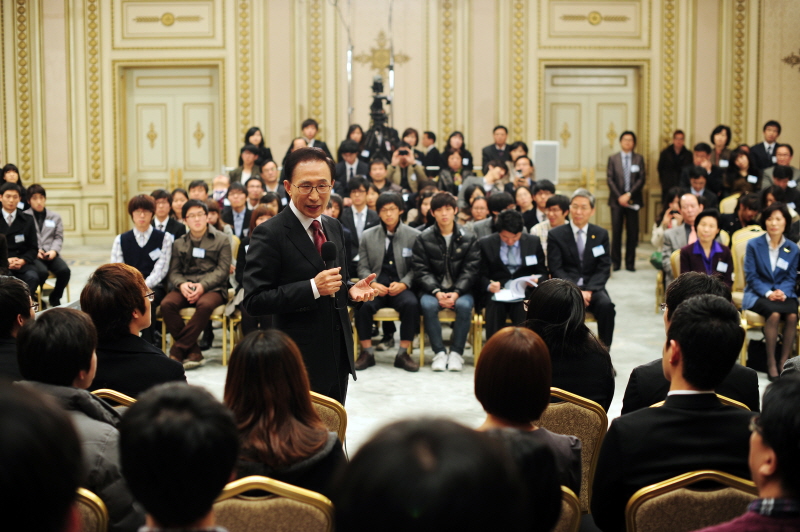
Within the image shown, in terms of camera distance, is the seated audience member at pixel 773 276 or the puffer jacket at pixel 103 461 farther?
the seated audience member at pixel 773 276

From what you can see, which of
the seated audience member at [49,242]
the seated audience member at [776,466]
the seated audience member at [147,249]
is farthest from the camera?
the seated audience member at [49,242]

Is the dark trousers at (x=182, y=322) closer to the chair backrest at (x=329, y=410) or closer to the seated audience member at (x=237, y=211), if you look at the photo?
the seated audience member at (x=237, y=211)

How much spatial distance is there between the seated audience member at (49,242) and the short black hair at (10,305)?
418 centimetres

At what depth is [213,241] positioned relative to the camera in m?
5.80

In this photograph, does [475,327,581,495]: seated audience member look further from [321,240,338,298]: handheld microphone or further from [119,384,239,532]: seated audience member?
[321,240,338,298]: handheld microphone

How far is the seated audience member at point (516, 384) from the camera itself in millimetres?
1891

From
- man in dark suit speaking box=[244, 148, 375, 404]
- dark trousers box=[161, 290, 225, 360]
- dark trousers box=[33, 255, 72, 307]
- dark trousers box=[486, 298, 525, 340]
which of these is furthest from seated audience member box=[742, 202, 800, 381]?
dark trousers box=[33, 255, 72, 307]

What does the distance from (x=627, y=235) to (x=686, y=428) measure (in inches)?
296

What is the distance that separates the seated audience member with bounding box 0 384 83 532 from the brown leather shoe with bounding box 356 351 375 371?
4463 millimetres

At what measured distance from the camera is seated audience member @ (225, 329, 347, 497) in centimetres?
186

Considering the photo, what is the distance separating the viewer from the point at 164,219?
6223mm

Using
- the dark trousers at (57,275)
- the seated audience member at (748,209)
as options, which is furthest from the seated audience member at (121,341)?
the seated audience member at (748,209)

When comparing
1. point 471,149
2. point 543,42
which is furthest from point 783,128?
point 471,149

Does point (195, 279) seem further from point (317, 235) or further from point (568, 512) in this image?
point (568, 512)
